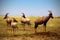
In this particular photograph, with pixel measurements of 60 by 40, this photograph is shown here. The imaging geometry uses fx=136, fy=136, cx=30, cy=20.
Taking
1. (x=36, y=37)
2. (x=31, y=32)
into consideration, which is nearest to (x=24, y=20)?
(x=31, y=32)

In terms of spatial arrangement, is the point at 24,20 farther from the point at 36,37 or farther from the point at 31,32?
the point at 36,37

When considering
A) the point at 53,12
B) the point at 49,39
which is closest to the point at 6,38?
the point at 49,39

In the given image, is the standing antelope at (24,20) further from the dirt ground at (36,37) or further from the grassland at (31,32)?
the dirt ground at (36,37)

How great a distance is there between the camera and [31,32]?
272cm

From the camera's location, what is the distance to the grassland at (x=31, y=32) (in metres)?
2.70

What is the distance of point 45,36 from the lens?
270 centimetres

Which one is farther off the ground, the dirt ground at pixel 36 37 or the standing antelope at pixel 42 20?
the standing antelope at pixel 42 20

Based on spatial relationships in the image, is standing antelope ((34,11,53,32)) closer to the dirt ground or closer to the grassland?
the grassland

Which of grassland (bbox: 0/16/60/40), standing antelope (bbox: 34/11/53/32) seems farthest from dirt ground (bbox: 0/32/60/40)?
standing antelope (bbox: 34/11/53/32)

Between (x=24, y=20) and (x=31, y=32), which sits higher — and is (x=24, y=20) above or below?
above

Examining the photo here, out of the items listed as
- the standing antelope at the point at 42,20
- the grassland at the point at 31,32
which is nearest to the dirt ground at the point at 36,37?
the grassland at the point at 31,32

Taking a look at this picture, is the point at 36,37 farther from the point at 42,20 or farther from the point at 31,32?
the point at 42,20

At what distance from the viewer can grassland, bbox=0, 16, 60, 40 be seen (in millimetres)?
2703

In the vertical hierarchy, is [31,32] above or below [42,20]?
below
